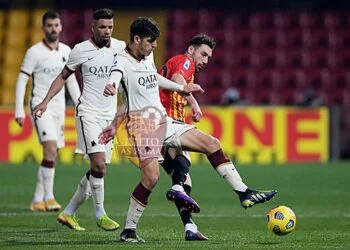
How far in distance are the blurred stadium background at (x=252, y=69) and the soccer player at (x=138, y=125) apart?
10265 millimetres

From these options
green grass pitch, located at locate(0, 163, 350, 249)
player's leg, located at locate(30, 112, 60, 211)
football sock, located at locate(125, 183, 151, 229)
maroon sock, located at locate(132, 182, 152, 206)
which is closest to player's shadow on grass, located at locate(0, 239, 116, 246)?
green grass pitch, located at locate(0, 163, 350, 249)

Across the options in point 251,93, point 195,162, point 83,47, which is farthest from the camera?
point 251,93

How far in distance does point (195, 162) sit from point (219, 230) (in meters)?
10.6

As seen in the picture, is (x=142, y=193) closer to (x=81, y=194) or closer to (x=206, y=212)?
(x=81, y=194)

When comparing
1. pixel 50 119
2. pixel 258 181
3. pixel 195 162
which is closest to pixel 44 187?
pixel 50 119

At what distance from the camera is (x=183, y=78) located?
9.77 meters

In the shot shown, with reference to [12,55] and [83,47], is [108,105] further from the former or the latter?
[12,55]

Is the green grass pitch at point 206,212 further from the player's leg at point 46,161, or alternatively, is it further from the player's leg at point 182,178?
the player's leg at point 46,161

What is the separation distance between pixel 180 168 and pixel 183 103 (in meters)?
0.78

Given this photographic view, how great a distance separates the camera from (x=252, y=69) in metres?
26.4

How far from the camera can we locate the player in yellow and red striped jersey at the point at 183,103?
9656mm

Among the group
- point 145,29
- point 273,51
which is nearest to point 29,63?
point 145,29

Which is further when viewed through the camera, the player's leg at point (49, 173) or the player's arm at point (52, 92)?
the player's leg at point (49, 173)

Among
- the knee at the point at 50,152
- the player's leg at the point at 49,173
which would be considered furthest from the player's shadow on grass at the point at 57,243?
the knee at the point at 50,152
